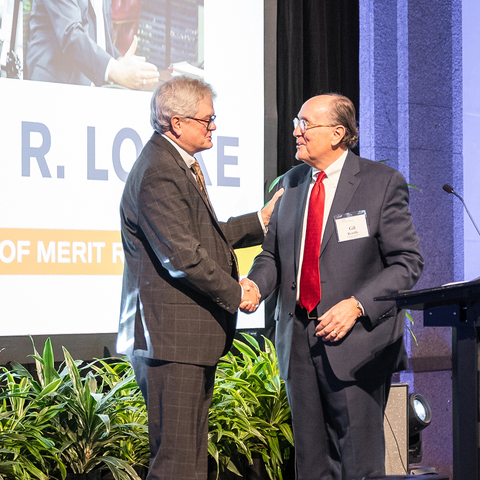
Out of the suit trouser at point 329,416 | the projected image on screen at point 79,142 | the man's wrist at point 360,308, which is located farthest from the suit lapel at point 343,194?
the projected image on screen at point 79,142

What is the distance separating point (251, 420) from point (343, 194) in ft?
4.06

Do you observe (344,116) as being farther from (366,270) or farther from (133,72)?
(133,72)

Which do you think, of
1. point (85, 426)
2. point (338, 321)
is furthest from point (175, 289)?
point (85, 426)

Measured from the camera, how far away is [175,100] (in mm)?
2061

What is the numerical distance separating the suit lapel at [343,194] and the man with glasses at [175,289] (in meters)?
0.34

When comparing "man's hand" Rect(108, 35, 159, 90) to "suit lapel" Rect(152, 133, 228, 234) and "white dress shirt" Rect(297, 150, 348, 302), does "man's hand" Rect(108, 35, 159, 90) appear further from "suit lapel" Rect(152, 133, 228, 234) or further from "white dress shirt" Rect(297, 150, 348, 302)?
"white dress shirt" Rect(297, 150, 348, 302)

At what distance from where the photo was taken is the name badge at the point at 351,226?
6.63 ft

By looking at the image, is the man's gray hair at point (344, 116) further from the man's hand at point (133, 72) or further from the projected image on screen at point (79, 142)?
the man's hand at point (133, 72)

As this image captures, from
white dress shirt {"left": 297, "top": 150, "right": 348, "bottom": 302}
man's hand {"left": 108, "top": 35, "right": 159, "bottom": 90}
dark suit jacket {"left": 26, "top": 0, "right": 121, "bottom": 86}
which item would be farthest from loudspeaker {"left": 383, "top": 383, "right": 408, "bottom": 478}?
dark suit jacket {"left": 26, "top": 0, "right": 121, "bottom": 86}

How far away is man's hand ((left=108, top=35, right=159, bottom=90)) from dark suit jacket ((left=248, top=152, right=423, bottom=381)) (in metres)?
1.73

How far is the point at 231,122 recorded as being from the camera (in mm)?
3680

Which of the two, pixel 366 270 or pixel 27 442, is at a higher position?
pixel 366 270

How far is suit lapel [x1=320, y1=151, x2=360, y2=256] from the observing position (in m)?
2.06

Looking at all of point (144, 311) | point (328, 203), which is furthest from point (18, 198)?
point (328, 203)
